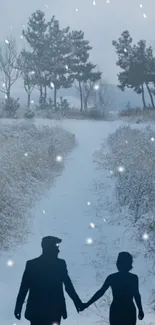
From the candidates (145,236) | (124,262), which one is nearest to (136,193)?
(145,236)

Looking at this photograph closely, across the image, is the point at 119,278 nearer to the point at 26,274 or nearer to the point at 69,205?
the point at 26,274

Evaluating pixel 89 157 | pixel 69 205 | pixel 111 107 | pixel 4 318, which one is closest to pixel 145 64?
pixel 89 157

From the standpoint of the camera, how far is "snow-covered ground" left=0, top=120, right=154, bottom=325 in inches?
255

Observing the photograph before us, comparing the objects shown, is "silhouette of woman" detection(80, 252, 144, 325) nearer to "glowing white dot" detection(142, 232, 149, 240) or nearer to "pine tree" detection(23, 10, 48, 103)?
"glowing white dot" detection(142, 232, 149, 240)

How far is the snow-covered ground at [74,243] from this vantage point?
255 inches

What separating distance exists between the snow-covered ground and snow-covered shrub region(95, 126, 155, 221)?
0.56 meters

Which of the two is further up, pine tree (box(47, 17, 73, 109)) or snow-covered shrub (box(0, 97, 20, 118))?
pine tree (box(47, 17, 73, 109))

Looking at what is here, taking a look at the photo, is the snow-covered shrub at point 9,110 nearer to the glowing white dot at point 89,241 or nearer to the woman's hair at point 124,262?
the glowing white dot at point 89,241

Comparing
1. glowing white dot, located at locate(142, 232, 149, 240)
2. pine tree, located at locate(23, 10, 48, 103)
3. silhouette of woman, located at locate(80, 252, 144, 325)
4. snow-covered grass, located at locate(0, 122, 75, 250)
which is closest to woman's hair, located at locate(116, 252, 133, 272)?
silhouette of woman, located at locate(80, 252, 144, 325)

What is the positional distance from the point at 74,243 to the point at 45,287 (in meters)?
4.75

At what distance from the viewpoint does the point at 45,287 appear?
3.84m

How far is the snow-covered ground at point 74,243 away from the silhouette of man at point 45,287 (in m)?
2.00

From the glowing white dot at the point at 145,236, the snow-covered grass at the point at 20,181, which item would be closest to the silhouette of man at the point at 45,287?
the snow-covered grass at the point at 20,181

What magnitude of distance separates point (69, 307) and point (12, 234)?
9.24ft
